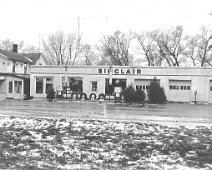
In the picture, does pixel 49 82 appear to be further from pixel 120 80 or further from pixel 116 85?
pixel 120 80

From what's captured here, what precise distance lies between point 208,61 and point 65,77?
30.8 meters

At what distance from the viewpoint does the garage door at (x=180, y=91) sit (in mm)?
34031

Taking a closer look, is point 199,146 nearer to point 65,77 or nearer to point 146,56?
point 65,77

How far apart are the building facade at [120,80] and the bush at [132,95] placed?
2011 mm

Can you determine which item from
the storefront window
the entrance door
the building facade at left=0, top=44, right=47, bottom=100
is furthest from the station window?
the building facade at left=0, top=44, right=47, bottom=100

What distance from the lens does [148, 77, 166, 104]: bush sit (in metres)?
31.7

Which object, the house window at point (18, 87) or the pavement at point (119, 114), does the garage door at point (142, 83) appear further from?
the house window at point (18, 87)

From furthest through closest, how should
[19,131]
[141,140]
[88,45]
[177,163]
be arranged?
1. [88,45]
2. [19,131]
3. [141,140]
4. [177,163]

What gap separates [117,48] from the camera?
59.9 meters

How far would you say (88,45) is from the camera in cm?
6512

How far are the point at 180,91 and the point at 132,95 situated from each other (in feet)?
20.9

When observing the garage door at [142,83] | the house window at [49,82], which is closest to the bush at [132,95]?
the garage door at [142,83]

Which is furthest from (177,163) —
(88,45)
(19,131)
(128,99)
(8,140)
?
(88,45)

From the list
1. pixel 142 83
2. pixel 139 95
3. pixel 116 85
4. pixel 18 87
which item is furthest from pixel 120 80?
pixel 18 87
